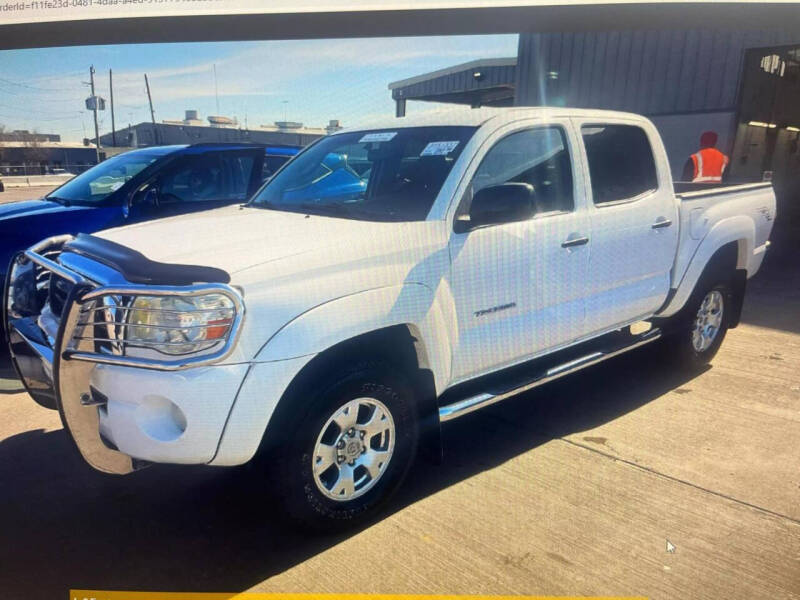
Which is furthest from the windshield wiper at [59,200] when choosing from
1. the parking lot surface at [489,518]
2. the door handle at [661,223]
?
the door handle at [661,223]

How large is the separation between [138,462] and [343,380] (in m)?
0.91

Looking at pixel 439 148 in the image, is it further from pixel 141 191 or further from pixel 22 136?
pixel 22 136

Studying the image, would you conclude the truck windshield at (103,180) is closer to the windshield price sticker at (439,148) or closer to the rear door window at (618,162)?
the windshield price sticker at (439,148)

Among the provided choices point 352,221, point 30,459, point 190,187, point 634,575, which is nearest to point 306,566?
point 634,575

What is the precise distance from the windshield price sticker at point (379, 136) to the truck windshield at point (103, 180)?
→ 10.0ft

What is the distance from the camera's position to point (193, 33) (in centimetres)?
1327

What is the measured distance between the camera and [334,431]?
259 cm

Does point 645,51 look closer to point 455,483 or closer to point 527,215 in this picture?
point 527,215

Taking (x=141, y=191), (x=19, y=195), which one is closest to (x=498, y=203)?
(x=141, y=191)

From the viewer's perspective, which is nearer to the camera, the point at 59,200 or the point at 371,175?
the point at 371,175

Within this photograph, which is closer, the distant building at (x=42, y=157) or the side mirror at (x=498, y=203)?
the side mirror at (x=498, y=203)

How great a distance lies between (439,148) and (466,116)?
0.35m

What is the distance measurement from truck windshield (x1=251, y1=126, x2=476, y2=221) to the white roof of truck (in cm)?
7

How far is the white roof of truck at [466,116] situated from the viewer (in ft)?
10.9
